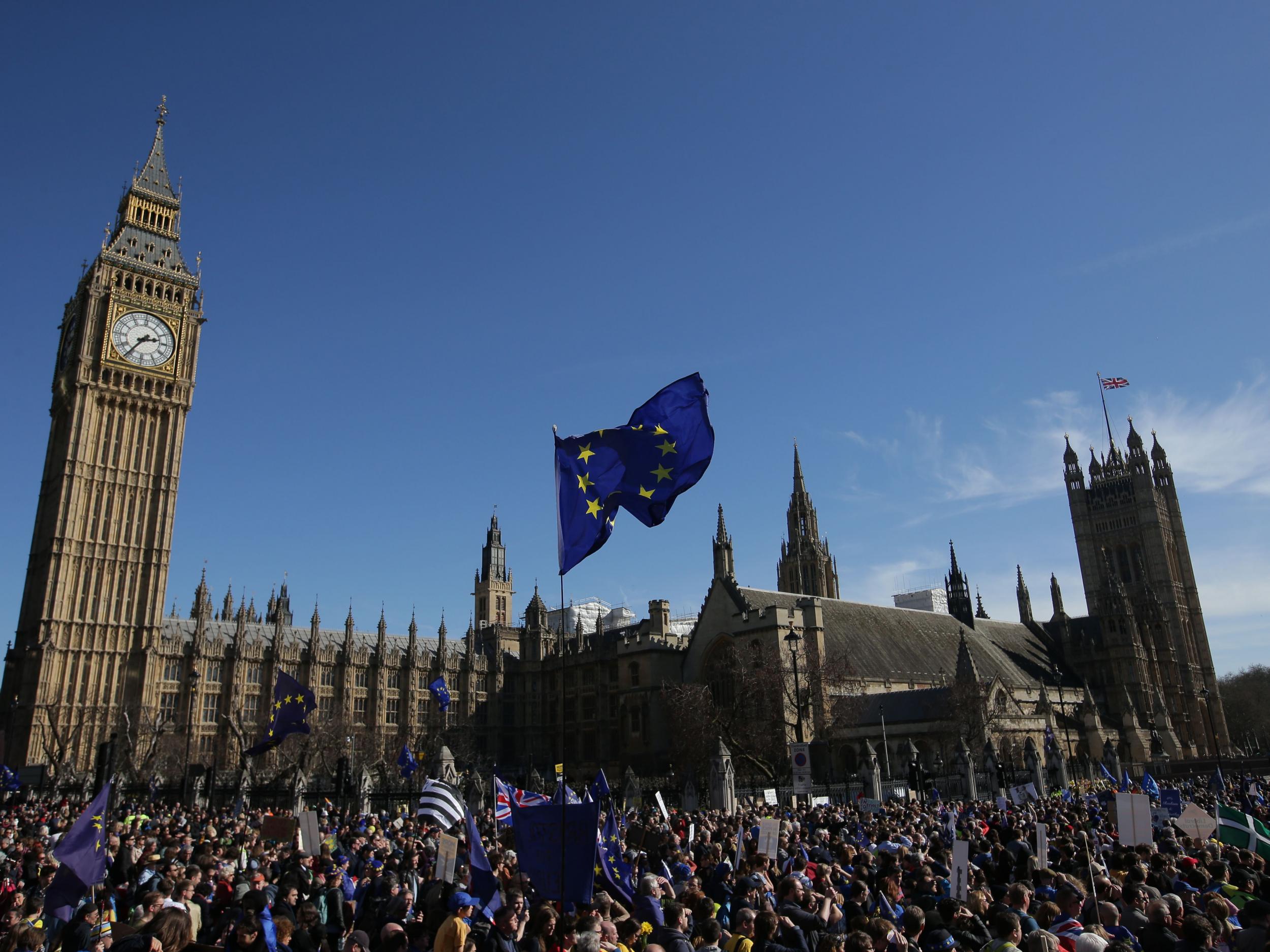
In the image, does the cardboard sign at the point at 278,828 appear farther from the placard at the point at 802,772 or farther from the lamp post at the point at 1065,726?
the lamp post at the point at 1065,726

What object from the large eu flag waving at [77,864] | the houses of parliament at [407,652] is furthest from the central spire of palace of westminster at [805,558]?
the large eu flag waving at [77,864]

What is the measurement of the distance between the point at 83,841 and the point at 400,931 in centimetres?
467

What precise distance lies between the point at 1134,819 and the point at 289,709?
2009cm

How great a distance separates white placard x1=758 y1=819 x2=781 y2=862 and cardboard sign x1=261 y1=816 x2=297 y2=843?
9.44 meters

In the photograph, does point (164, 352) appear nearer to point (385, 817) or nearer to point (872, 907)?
point (385, 817)

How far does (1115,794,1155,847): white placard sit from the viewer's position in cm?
1151

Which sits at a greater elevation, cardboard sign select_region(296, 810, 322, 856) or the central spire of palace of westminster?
the central spire of palace of westminster

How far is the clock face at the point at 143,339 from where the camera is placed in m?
70.8

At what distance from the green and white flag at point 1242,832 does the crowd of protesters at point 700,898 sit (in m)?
0.39

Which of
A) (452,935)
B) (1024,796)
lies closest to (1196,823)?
(1024,796)

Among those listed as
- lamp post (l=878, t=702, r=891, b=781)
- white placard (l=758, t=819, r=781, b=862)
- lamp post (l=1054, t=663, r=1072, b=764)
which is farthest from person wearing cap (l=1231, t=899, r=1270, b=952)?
lamp post (l=1054, t=663, r=1072, b=764)

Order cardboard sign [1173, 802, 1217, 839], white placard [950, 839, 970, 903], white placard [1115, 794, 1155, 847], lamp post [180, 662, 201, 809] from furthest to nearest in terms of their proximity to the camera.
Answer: lamp post [180, 662, 201, 809], cardboard sign [1173, 802, 1217, 839], white placard [1115, 794, 1155, 847], white placard [950, 839, 970, 903]

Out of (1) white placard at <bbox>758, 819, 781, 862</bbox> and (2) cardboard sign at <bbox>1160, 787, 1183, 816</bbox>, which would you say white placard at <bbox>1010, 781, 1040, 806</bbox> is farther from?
(1) white placard at <bbox>758, 819, 781, 862</bbox>

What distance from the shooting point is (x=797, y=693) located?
45.5 m
